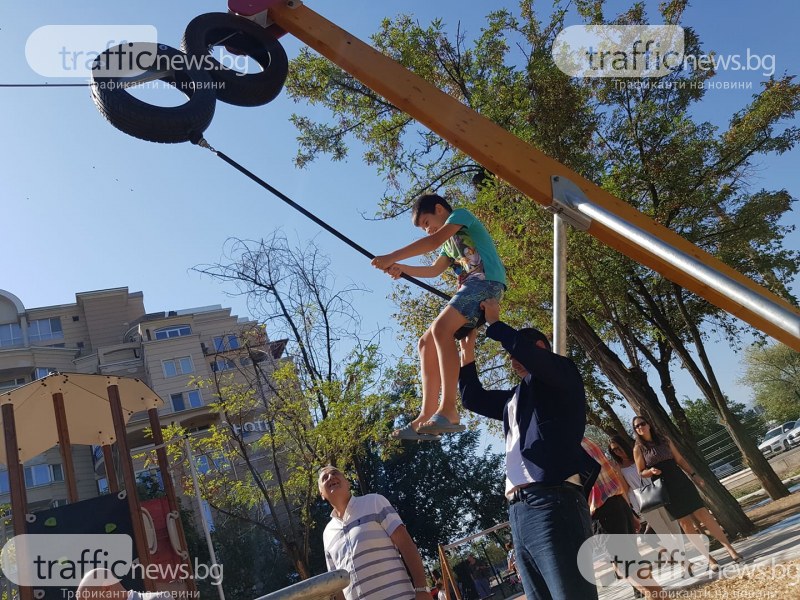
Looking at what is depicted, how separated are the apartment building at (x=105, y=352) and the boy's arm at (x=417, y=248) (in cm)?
3095

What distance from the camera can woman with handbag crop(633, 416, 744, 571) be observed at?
7.27 m

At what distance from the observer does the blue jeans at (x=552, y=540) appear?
8.76 feet

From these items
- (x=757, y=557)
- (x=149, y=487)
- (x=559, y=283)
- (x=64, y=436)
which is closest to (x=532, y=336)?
(x=559, y=283)

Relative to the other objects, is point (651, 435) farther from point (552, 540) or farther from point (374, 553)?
point (552, 540)

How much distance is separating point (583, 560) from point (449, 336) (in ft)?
4.79

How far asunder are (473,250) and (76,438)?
24.5 ft

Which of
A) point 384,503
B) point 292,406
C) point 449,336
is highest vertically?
point 292,406

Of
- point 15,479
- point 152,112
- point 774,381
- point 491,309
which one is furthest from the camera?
point 774,381

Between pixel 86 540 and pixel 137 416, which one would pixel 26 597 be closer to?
pixel 86 540

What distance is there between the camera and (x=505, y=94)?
12.6m

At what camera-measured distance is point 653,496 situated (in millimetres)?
7234

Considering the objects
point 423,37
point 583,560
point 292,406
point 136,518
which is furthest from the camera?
point 423,37

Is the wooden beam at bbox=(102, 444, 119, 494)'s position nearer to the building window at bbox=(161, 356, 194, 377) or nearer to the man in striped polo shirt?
the man in striped polo shirt

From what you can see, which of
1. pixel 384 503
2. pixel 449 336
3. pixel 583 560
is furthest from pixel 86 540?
pixel 583 560
